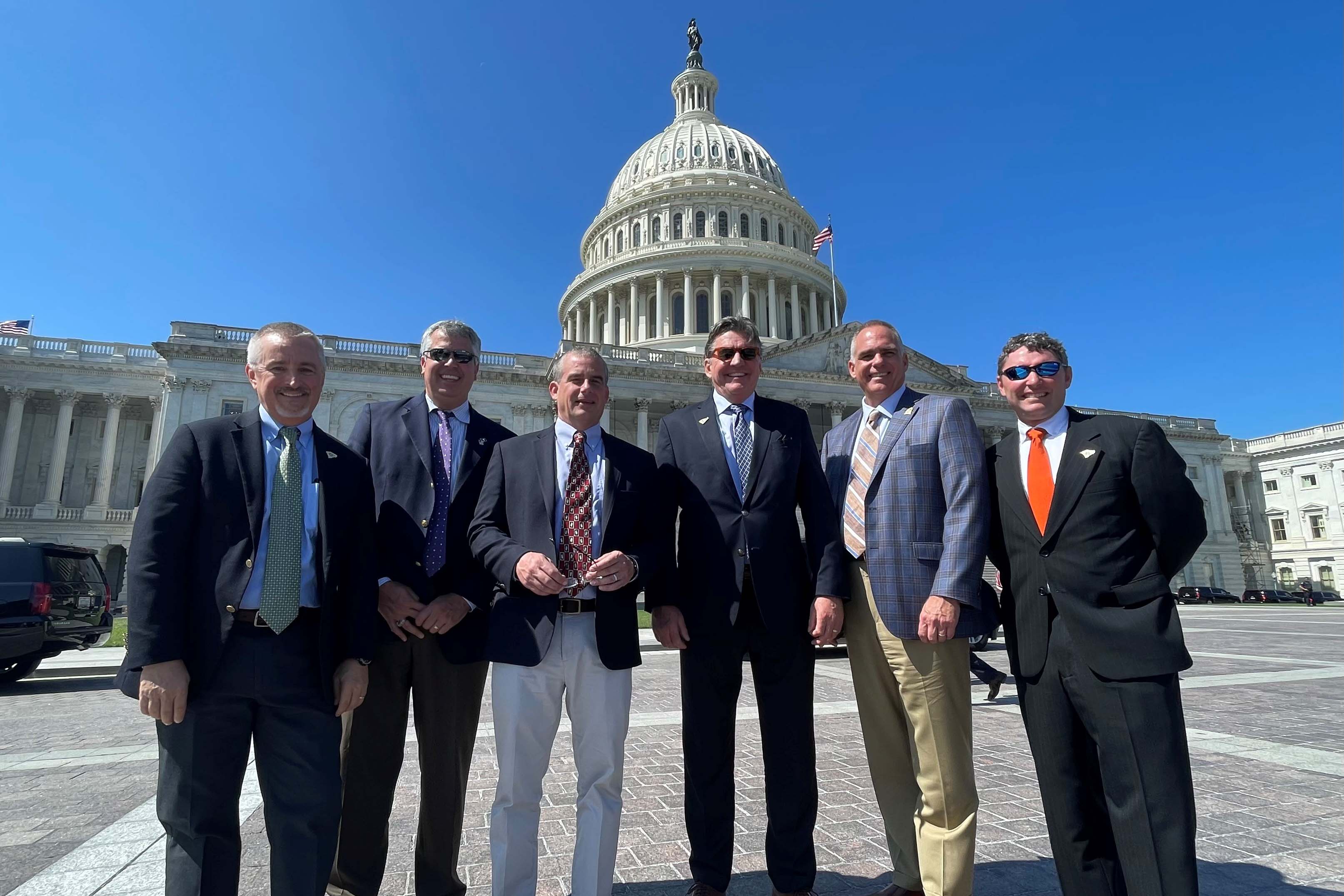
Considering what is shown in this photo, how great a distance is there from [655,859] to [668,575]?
1980 millimetres

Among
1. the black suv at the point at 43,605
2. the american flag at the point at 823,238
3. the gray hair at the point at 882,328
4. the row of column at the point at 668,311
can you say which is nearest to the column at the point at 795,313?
the row of column at the point at 668,311

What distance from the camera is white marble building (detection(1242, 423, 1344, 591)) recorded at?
6650 cm

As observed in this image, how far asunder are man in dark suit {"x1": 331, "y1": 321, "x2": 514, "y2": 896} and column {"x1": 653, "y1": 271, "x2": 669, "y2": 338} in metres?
60.3

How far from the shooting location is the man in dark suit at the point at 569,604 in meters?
3.98

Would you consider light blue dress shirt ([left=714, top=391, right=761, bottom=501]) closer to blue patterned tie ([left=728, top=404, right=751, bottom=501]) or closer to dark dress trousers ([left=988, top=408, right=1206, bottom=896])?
blue patterned tie ([left=728, top=404, right=751, bottom=501])

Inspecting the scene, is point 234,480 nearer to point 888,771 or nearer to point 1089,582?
point 888,771

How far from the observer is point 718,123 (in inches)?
3334

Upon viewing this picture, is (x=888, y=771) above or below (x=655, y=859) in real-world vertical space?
above

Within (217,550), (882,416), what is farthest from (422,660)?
(882,416)

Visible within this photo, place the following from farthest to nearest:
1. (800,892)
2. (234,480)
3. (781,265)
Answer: (781,265) → (800,892) → (234,480)

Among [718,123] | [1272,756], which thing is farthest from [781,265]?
[1272,756]

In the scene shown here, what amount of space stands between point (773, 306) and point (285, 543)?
212 ft

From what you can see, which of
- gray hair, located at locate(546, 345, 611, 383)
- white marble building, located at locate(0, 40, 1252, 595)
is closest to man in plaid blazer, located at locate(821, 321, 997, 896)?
gray hair, located at locate(546, 345, 611, 383)

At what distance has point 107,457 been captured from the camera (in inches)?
1892
